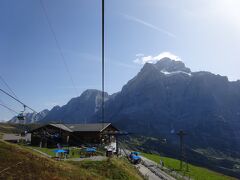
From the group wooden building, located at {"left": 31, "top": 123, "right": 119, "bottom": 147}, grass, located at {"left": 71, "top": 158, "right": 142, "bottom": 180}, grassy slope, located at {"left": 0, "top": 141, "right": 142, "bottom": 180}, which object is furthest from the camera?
wooden building, located at {"left": 31, "top": 123, "right": 119, "bottom": 147}

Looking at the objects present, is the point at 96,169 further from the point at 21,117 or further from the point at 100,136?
the point at 100,136

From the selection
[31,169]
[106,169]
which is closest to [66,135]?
[106,169]

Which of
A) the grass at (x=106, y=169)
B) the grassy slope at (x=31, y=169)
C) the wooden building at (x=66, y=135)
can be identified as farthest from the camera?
the wooden building at (x=66, y=135)

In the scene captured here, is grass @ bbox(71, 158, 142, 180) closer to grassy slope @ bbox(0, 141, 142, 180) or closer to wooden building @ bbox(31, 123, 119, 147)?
grassy slope @ bbox(0, 141, 142, 180)

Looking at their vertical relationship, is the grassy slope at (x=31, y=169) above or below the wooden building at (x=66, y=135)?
below

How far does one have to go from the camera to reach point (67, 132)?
79125 mm

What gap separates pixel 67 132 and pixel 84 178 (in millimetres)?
52588

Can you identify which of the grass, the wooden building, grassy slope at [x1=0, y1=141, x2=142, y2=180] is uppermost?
the wooden building

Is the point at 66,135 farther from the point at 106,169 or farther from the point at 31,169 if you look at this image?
the point at 31,169

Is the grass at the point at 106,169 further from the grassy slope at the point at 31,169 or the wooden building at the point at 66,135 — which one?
the wooden building at the point at 66,135

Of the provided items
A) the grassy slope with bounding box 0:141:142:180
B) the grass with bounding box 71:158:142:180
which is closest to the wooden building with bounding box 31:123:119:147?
the grass with bounding box 71:158:142:180

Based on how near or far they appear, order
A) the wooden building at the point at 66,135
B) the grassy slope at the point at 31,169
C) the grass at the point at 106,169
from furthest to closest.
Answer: the wooden building at the point at 66,135
the grass at the point at 106,169
the grassy slope at the point at 31,169

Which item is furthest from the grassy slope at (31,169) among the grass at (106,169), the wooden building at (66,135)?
the wooden building at (66,135)

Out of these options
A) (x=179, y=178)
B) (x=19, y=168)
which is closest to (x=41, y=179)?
(x=19, y=168)
